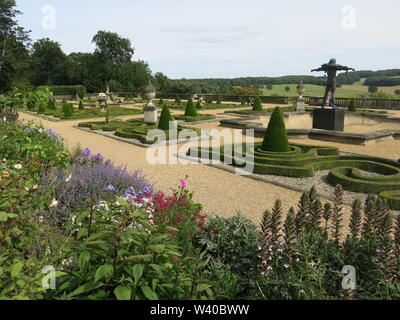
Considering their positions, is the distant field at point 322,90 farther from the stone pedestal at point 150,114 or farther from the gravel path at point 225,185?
the gravel path at point 225,185

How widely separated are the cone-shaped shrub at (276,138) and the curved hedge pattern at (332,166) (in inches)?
12.0

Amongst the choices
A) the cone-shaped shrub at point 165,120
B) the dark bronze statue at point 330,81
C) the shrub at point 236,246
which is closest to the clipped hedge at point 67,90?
the cone-shaped shrub at point 165,120

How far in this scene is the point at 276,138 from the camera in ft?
38.2

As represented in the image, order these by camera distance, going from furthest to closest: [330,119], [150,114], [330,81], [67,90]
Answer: [67,90]
[150,114]
[330,81]
[330,119]

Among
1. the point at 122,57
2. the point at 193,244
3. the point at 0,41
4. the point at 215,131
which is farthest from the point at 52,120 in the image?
the point at 122,57

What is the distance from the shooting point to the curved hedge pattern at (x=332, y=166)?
8.34 metres

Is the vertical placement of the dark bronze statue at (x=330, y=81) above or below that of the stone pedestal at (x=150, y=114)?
above

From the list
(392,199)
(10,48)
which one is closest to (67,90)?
(10,48)

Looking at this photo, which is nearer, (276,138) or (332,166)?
(332,166)

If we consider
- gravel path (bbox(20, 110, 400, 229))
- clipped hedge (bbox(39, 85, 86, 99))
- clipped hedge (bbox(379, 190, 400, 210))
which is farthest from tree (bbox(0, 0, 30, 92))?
clipped hedge (bbox(379, 190, 400, 210))

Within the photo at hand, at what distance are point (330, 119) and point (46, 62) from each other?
6528 cm

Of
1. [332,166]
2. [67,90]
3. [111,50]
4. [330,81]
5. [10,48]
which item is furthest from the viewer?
[111,50]

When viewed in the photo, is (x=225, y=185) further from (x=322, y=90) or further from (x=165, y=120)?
(x=322, y=90)
